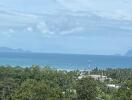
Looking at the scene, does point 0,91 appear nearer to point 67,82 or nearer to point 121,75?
point 67,82

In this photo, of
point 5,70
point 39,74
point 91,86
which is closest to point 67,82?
point 39,74

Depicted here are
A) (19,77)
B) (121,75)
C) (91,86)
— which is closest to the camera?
(91,86)

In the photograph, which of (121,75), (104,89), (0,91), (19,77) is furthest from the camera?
(121,75)

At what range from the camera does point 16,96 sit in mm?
34906

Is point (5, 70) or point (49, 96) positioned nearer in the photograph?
point (49, 96)

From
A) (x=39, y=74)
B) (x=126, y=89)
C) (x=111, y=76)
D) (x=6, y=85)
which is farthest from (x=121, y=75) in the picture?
(x=126, y=89)

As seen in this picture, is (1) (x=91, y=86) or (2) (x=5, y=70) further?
(2) (x=5, y=70)

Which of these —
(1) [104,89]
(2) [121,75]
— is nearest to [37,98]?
(1) [104,89]

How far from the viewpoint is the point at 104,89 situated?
5484 centimetres

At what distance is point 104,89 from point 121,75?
22.9 meters

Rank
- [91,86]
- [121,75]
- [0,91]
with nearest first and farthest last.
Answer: [91,86], [0,91], [121,75]

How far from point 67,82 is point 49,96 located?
80.4 ft

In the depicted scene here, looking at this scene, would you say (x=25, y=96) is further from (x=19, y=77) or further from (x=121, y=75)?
(x=121, y=75)

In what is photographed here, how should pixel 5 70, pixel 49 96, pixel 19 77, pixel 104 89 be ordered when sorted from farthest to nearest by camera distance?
pixel 5 70 → pixel 19 77 → pixel 104 89 → pixel 49 96
